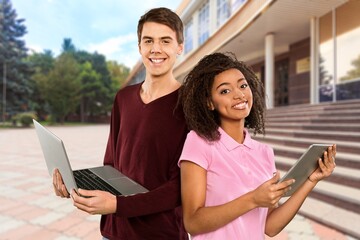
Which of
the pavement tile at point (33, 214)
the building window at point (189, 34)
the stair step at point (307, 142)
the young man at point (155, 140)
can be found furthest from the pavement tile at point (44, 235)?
the building window at point (189, 34)

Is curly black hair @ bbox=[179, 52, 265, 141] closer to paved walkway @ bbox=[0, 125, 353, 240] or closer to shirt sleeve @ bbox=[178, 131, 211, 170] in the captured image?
shirt sleeve @ bbox=[178, 131, 211, 170]

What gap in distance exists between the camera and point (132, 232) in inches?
45.1

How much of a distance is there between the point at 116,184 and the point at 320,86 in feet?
31.7

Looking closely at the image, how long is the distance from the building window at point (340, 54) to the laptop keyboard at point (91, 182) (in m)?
8.59

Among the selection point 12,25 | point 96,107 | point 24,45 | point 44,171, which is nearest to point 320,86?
point 44,171

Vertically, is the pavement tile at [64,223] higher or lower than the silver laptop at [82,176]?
lower

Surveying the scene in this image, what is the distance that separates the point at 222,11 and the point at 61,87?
21.3 metres

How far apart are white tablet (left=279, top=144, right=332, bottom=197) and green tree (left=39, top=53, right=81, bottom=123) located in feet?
103

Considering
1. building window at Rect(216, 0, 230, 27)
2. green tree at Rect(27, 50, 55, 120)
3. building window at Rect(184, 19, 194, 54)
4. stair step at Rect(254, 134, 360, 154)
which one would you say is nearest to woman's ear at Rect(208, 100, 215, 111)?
stair step at Rect(254, 134, 360, 154)

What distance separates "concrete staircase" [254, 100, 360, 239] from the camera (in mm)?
3266

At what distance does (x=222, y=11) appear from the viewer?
1375 centimetres

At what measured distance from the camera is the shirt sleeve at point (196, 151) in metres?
1.01

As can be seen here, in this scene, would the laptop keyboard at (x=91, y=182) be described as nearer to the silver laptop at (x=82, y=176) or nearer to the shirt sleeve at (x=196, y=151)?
the silver laptop at (x=82, y=176)

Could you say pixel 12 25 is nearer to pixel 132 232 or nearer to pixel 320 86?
pixel 320 86
